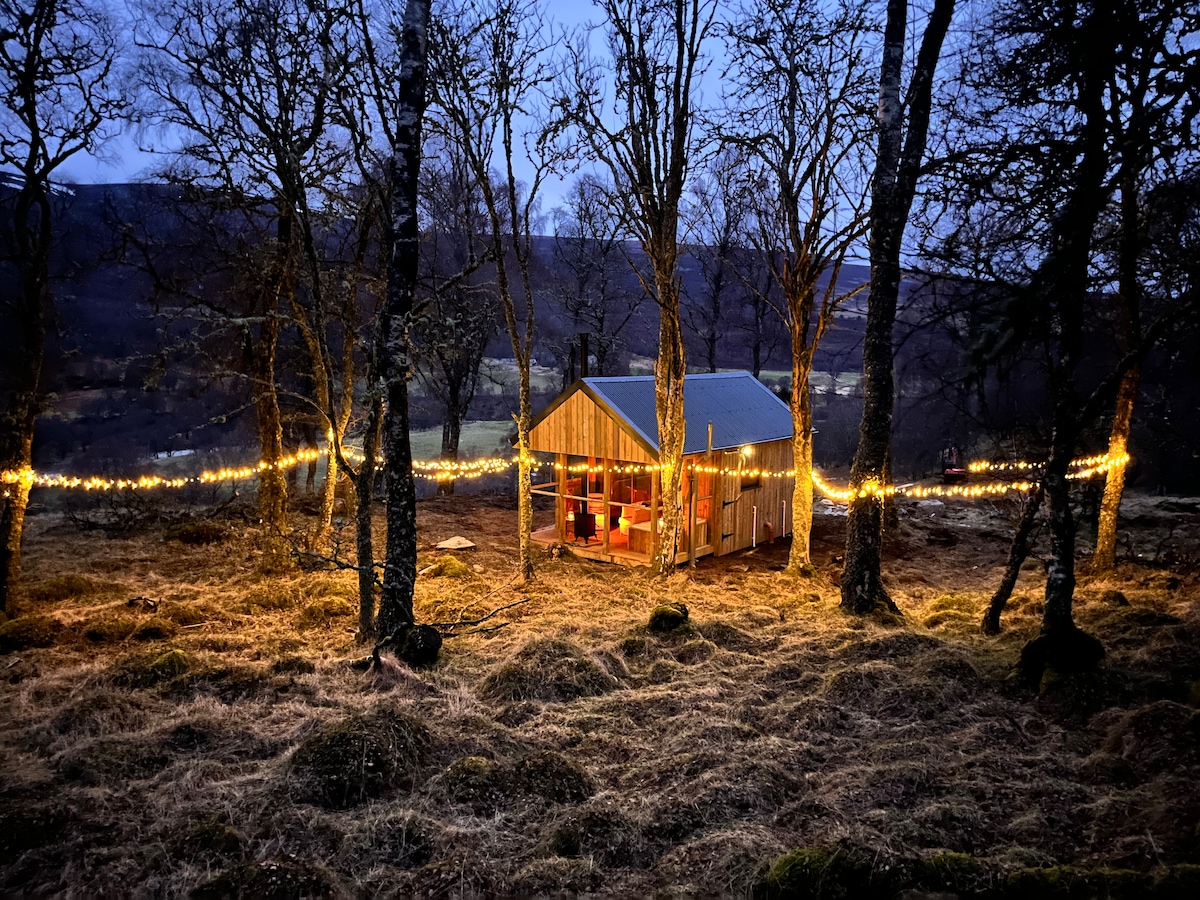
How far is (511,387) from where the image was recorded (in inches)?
1608

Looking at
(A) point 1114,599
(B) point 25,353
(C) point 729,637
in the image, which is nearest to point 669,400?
(C) point 729,637

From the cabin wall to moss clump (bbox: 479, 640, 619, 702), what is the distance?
753cm

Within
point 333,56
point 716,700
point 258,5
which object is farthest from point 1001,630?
point 258,5

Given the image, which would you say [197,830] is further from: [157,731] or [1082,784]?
[1082,784]

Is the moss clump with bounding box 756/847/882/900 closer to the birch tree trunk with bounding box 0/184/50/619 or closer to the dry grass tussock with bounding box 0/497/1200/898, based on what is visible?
the dry grass tussock with bounding box 0/497/1200/898

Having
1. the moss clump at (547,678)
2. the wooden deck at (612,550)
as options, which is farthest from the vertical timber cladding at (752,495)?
the moss clump at (547,678)

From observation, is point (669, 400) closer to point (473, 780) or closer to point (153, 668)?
point (473, 780)

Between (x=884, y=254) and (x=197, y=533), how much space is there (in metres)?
15.5

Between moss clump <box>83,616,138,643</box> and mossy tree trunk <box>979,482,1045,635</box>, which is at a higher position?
mossy tree trunk <box>979,482,1045,635</box>

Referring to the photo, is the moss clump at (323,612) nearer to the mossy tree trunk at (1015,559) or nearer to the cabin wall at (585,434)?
the cabin wall at (585,434)

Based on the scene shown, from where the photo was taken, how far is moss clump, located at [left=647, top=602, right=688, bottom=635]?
8453 millimetres

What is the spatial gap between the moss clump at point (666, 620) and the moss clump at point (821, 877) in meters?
4.82

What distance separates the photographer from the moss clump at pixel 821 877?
3410mm

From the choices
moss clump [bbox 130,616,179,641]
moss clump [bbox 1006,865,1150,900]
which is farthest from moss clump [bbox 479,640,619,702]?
moss clump [bbox 130,616,179,641]
